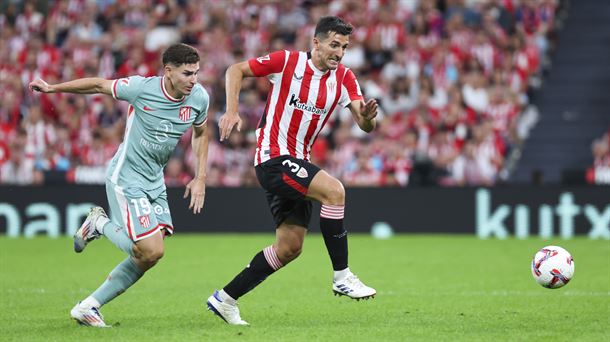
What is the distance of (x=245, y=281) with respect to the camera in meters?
8.44

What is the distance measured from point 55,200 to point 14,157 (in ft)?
6.25

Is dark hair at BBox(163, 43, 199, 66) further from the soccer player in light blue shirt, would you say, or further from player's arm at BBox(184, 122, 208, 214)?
player's arm at BBox(184, 122, 208, 214)

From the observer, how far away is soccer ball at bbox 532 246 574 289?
29.6ft

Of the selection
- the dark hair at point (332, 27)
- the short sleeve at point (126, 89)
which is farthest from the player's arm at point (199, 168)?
the dark hair at point (332, 27)

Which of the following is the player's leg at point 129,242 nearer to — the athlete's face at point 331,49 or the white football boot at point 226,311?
the white football boot at point 226,311

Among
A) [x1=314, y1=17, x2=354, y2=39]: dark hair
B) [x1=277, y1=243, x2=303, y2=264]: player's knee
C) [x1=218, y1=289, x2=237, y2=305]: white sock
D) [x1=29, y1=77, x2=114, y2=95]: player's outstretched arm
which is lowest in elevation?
[x1=218, y1=289, x2=237, y2=305]: white sock

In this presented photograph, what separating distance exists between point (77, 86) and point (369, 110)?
89.1 inches

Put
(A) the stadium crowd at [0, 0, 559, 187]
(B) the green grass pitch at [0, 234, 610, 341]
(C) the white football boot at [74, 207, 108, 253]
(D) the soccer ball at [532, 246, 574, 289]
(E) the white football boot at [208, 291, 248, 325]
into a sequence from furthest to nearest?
1. (A) the stadium crowd at [0, 0, 559, 187]
2. (D) the soccer ball at [532, 246, 574, 289]
3. (C) the white football boot at [74, 207, 108, 253]
4. (E) the white football boot at [208, 291, 248, 325]
5. (B) the green grass pitch at [0, 234, 610, 341]

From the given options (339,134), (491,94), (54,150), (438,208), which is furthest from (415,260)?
(54,150)

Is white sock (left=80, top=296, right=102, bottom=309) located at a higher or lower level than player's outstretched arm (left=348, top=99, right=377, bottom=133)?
lower

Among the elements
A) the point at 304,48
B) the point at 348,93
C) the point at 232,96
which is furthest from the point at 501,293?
the point at 304,48

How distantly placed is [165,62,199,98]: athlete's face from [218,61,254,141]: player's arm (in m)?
0.28

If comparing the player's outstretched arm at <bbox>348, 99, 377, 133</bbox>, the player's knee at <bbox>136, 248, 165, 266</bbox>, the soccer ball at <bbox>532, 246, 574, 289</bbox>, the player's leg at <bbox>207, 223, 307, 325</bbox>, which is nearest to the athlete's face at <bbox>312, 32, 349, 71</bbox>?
the player's outstretched arm at <bbox>348, 99, 377, 133</bbox>

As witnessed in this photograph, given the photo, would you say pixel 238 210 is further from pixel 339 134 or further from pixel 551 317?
pixel 551 317
